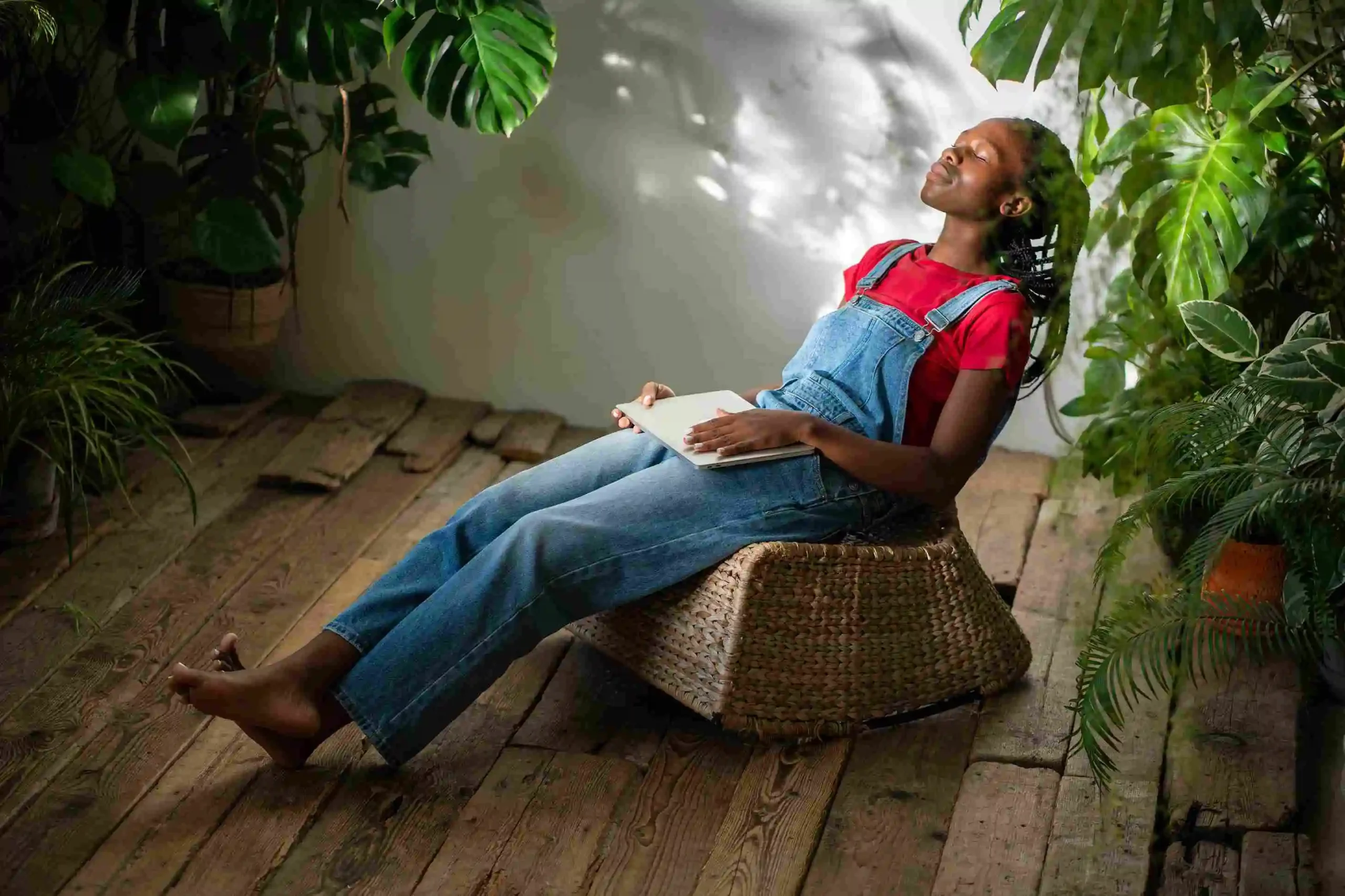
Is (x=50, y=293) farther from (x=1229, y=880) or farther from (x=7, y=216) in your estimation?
(x=1229, y=880)

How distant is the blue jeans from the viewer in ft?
6.51

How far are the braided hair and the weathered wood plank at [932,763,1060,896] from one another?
2.02 ft

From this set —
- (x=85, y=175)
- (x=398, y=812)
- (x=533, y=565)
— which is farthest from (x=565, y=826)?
(x=85, y=175)

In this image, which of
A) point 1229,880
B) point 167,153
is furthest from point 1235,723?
point 167,153

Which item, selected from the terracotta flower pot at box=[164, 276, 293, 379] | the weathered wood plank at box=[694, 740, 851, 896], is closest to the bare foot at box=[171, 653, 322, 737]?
the weathered wood plank at box=[694, 740, 851, 896]

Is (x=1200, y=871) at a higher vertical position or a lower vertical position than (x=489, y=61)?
lower

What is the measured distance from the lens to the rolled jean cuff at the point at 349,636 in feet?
6.66

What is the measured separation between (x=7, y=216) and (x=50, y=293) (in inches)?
7.2

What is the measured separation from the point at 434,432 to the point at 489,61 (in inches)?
32.9

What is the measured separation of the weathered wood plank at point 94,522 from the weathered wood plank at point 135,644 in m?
0.15

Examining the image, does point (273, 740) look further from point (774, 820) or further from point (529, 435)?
point (529, 435)

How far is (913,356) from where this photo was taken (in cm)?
214

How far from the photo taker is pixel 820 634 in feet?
6.81

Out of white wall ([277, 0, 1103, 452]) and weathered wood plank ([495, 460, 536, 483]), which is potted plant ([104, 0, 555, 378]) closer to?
white wall ([277, 0, 1103, 452])
